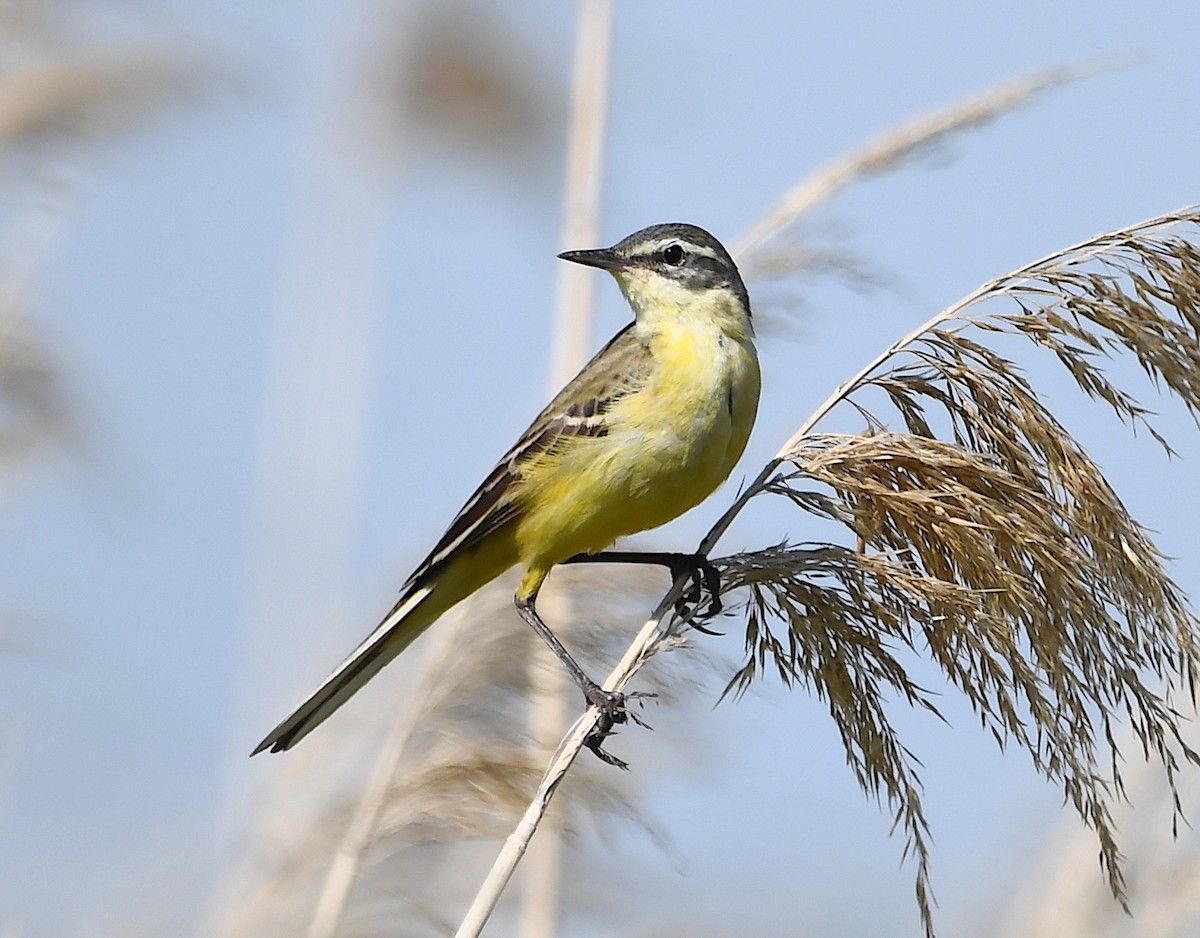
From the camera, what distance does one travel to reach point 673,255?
14.2 ft

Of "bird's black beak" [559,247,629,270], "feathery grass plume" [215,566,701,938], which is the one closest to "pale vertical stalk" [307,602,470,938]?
"feathery grass plume" [215,566,701,938]

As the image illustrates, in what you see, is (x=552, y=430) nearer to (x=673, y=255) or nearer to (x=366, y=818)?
(x=673, y=255)

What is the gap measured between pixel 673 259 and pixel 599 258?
0.70ft

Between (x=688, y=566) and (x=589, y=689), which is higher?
(x=688, y=566)

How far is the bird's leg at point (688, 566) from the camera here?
3.27 metres

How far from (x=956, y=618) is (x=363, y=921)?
59.2 inches

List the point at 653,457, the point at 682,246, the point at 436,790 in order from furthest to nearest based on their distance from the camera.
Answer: the point at 682,246, the point at 653,457, the point at 436,790

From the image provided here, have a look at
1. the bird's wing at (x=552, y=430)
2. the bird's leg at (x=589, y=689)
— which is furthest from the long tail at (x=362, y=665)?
the bird's leg at (x=589, y=689)

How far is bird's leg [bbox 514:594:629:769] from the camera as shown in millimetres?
3115

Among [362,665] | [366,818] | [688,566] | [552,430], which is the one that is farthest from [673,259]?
[366,818]

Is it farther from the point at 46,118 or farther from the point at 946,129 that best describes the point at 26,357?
the point at 946,129

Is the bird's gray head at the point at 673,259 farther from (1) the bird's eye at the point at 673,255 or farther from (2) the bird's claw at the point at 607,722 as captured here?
(2) the bird's claw at the point at 607,722

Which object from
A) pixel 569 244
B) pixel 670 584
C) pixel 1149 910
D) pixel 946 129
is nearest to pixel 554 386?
pixel 569 244

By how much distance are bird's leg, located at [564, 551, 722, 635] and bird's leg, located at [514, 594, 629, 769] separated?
250mm
